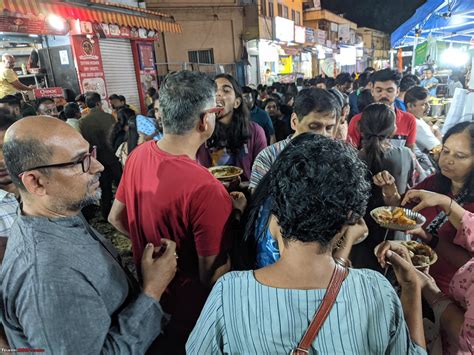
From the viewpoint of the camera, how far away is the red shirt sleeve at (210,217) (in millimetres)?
1677

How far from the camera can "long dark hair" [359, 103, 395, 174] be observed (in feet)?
9.14

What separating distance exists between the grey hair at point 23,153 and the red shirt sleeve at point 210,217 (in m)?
0.74

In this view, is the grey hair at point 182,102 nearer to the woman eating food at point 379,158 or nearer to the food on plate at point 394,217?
the food on plate at point 394,217

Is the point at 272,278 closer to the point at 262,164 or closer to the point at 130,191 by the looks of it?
the point at 130,191

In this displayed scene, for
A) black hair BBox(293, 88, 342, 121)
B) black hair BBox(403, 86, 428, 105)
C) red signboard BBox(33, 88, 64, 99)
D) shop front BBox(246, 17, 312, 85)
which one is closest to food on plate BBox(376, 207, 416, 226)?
black hair BBox(293, 88, 342, 121)

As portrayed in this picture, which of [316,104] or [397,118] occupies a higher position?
[316,104]

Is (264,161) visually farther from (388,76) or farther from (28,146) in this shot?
(388,76)

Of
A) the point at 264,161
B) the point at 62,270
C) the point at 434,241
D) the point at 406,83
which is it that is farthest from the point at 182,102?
the point at 406,83

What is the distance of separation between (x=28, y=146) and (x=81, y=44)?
947 cm

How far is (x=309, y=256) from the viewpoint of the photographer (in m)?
1.08

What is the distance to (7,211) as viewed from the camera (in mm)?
2066

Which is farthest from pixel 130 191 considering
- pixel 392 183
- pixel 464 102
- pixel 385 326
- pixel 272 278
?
pixel 464 102

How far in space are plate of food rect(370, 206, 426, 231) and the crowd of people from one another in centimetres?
17

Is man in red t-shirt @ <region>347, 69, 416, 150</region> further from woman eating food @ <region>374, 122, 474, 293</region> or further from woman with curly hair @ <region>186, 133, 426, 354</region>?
woman with curly hair @ <region>186, 133, 426, 354</region>
